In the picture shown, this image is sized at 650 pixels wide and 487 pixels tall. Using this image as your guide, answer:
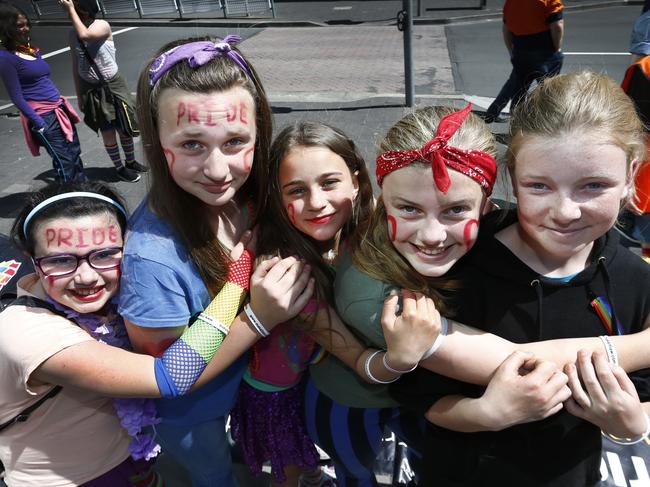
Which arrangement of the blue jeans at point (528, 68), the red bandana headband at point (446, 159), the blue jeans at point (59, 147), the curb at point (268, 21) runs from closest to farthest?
the red bandana headband at point (446, 159)
the blue jeans at point (59, 147)
the blue jeans at point (528, 68)
the curb at point (268, 21)

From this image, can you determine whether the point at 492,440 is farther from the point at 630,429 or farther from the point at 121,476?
the point at 121,476

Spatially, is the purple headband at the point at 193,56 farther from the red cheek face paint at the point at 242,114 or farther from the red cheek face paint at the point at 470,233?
the red cheek face paint at the point at 470,233

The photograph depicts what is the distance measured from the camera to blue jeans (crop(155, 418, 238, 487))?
5.97 feet

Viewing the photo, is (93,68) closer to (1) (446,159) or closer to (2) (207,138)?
(2) (207,138)

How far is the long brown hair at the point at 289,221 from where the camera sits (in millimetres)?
1704

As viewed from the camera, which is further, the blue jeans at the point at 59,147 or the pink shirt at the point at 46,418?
the blue jeans at the point at 59,147

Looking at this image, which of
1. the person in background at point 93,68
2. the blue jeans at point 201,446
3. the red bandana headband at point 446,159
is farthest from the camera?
the person in background at point 93,68

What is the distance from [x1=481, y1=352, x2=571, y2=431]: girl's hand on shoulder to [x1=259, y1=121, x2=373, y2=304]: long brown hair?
1.84 ft

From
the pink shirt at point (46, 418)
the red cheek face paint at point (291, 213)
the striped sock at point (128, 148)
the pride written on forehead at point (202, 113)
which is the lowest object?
the striped sock at point (128, 148)

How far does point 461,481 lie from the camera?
5.03ft

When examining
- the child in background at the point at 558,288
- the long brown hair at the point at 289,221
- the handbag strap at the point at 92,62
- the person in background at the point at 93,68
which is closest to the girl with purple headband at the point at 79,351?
the long brown hair at the point at 289,221

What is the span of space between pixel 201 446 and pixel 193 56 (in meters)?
1.31

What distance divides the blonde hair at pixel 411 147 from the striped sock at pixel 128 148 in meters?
4.86

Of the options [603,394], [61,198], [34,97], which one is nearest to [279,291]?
[61,198]
